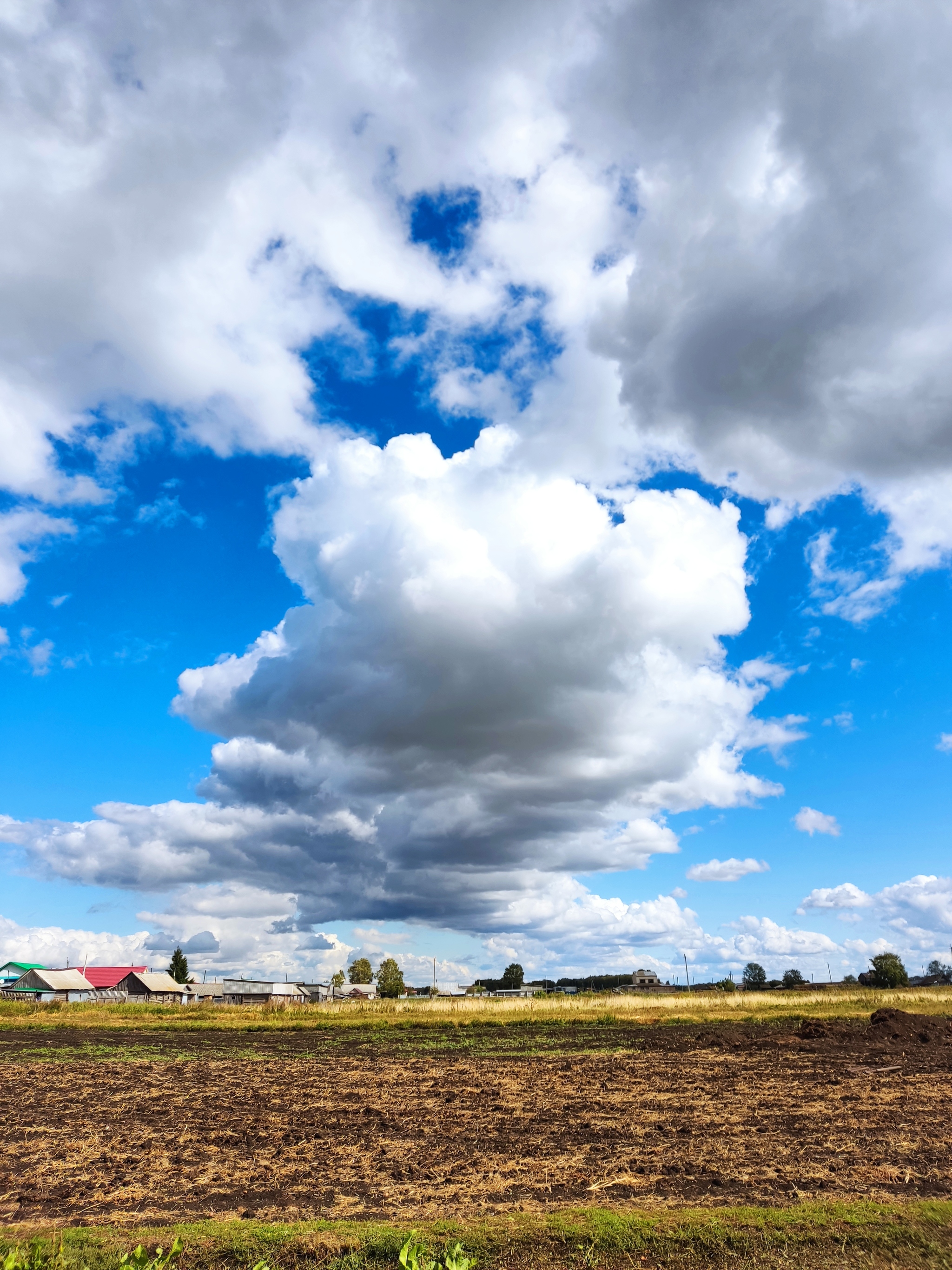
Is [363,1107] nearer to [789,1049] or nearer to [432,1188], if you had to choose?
[432,1188]

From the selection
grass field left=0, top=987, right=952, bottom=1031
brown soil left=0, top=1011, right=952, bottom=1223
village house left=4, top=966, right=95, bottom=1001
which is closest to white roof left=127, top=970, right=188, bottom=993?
village house left=4, top=966, right=95, bottom=1001

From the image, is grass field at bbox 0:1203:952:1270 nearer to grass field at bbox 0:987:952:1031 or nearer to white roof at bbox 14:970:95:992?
grass field at bbox 0:987:952:1031

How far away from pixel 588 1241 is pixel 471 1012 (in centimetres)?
4971

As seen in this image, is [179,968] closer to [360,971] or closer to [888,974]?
[360,971]

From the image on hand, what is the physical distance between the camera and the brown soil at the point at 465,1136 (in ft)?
34.8

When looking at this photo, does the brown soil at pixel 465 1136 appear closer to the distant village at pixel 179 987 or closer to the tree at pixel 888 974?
the distant village at pixel 179 987

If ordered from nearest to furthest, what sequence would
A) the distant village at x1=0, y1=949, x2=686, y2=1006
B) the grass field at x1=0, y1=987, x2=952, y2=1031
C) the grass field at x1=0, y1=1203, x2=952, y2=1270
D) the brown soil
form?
the grass field at x1=0, y1=1203, x2=952, y2=1270 < the brown soil < the grass field at x1=0, y1=987, x2=952, y2=1031 < the distant village at x1=0, y1=949, x2=686, y2=1006

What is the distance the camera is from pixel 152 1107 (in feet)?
59.9

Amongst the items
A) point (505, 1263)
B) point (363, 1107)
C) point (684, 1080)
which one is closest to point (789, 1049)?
point (684, 1080)

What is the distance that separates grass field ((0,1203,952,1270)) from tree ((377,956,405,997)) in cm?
13709

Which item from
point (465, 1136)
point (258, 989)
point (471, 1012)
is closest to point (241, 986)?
point (258, 989)

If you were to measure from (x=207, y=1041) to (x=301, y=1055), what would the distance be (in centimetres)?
1069

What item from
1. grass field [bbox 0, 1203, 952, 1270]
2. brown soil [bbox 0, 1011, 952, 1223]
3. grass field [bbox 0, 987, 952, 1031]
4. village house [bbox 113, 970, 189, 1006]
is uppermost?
village house [bbox 113, 970, 189, 1006]

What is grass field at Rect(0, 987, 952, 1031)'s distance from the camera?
48.7 m
